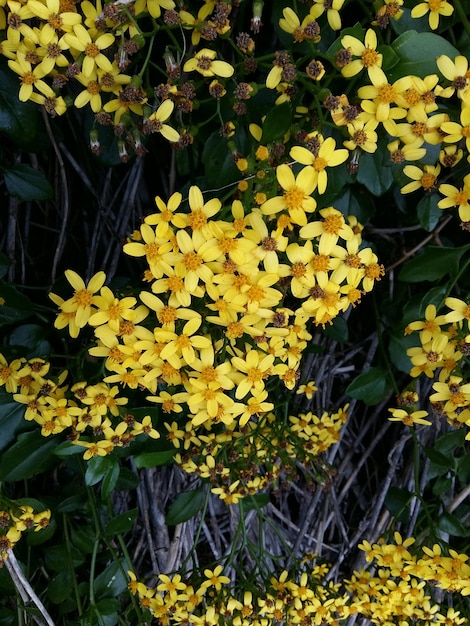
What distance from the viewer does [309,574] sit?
135 cm

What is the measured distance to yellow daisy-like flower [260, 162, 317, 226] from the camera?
0.81 m

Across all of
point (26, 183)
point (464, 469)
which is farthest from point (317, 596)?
point (26, 183)

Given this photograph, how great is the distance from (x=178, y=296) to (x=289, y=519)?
100 centimetres

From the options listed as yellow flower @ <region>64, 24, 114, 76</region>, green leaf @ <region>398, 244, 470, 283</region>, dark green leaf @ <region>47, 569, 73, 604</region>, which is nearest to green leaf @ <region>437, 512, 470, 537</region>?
green leaf @ <region>398, 244, 470, 283</region>

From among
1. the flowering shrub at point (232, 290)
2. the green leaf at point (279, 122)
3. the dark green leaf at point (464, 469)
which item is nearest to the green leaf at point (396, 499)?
the flowering shrub at point (232, 290)

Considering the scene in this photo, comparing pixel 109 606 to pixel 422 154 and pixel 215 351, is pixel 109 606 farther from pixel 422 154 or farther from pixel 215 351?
pixel 422 154

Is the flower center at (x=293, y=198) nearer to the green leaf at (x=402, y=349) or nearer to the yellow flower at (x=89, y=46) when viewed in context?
the yellow flower at (x=89, y=46)

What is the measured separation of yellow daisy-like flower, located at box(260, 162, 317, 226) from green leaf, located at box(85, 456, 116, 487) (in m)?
0.55

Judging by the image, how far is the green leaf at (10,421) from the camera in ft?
3.60

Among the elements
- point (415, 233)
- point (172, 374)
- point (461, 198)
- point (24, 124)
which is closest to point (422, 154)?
point (461, 198)

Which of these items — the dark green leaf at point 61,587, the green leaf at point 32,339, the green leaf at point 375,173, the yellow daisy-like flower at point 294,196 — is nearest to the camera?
the yellow daisy-like flower at point 294,196

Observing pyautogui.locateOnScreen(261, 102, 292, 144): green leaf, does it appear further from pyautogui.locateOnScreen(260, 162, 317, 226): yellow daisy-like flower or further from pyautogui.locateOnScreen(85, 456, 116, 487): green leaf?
pyautogui.locateOnScreen(85, 456, 116, 487): green leaf

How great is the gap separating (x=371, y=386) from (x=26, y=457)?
728mm

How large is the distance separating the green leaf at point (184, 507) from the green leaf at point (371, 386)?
46 centimetres
